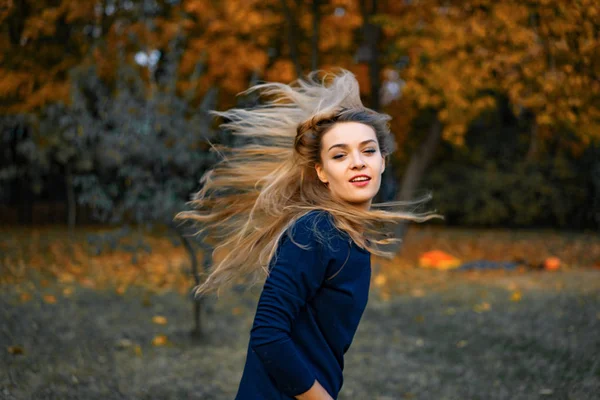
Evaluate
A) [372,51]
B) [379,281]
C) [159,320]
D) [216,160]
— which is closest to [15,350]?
[159,320]

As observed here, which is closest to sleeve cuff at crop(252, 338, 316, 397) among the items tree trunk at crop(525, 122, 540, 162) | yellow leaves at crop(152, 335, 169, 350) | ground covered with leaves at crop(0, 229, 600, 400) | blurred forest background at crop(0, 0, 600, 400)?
blurred forest background at crop(0, 0, 600, 400)

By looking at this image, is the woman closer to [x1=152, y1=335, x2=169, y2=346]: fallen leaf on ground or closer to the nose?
the nose

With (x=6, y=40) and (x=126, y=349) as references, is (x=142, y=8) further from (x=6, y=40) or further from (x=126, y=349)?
(x=126, y=349)

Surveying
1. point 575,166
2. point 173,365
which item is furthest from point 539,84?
point 575,166

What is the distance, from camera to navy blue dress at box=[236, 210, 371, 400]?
187 centimetres

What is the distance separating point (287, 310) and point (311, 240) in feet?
0.76

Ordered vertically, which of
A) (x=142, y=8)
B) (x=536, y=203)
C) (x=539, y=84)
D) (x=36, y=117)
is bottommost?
(x=536, y=203)

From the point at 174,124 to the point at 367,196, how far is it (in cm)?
409

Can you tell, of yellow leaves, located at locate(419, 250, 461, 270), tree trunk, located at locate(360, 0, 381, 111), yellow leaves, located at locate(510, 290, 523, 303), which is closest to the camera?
yellow leaves, located at locate(510, 290, 523, 303)

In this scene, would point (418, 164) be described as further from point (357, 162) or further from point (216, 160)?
point (357, 162)

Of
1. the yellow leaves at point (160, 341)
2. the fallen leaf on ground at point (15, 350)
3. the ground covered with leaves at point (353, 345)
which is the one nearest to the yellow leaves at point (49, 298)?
the ground covered with leaves at point (353, 345)

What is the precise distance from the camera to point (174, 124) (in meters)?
6.05

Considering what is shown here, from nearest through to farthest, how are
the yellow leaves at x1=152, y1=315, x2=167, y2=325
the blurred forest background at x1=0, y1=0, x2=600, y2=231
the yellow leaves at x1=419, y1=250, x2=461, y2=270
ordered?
the blurred forest background at x1=0, y1=0, x2=600, y2=231
the yellow leaves at x1=152, y1=315, x2=167, y2=325
the yellow leaves at x1=419, y1=250, x2=461, y2=270

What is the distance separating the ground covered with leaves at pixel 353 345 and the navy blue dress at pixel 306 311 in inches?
113
